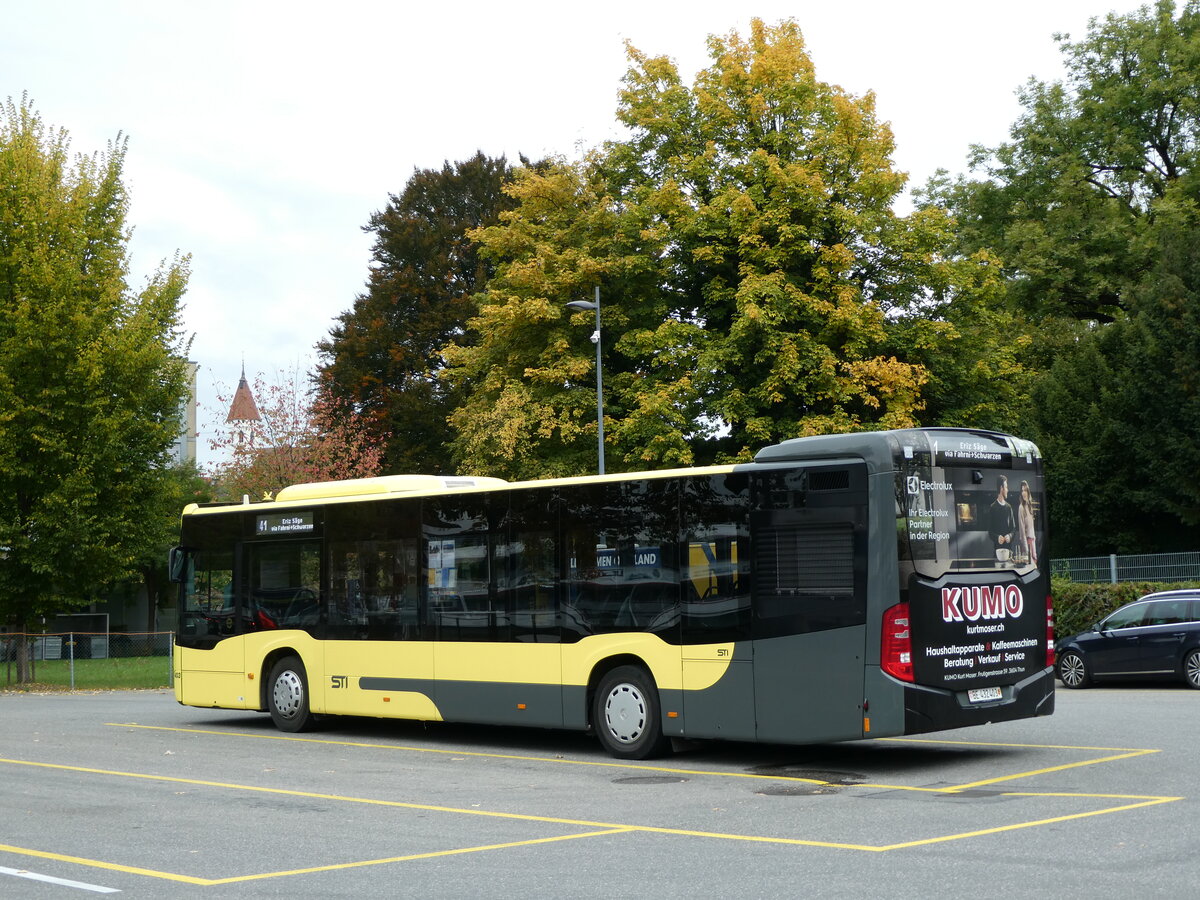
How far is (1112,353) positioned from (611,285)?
16.4 metres

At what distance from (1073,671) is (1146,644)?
5.03 ft

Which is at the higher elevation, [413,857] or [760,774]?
[413,857]

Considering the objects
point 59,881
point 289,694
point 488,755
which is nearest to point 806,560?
point 488,755

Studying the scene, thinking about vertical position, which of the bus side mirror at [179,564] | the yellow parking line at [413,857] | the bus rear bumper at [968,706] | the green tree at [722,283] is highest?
the green tree at [722,283]

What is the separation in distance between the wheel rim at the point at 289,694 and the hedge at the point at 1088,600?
57.1 ft

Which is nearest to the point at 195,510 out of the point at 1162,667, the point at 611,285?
the point at 1162,667

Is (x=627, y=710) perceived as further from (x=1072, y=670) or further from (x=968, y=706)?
(x=1072, y=670)

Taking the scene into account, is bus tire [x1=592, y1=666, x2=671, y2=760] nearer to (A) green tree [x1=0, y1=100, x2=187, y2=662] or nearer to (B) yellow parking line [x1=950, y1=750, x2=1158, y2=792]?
(B) yellow parking line [x1=950, y1=750, x2=1158, y2=792]

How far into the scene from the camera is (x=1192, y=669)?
21.8 m

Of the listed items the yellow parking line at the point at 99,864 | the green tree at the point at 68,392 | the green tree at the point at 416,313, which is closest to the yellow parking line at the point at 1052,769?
the yellow parking line at the point at 99,864

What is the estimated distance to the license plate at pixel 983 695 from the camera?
1256 centimetres

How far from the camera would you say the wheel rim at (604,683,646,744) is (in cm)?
1401

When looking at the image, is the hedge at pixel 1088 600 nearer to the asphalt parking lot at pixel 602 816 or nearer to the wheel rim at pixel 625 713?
the asphalt parking lot at pixel 602 816

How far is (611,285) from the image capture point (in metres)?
35.6
